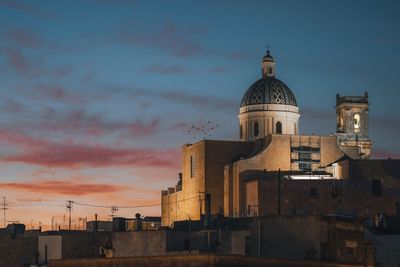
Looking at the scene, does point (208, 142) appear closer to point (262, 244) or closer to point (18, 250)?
point (18, 250)

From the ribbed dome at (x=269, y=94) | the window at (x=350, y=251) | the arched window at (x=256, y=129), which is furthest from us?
the ribbed dome at (x=269, y=94)

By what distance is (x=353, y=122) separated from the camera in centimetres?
11300

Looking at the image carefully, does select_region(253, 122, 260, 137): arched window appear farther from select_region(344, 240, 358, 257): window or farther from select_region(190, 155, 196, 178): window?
select_region(344, 240, 358, 257): window

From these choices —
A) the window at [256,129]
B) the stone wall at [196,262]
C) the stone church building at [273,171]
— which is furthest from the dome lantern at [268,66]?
the stone wall at [196,262]

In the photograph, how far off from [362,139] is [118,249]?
5375 cm

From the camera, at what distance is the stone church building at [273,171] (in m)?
86.8

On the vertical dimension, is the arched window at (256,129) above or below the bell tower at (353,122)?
below

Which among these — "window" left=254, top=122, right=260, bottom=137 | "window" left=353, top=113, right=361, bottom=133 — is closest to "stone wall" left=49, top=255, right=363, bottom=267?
"window" left=254, top=122, right=260, bottom=137

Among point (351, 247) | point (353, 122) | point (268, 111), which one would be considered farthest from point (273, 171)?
Result: point (351, 247)

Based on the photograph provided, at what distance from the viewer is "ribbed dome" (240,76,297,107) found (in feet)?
330

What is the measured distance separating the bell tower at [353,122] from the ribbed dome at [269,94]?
1001 centimetres

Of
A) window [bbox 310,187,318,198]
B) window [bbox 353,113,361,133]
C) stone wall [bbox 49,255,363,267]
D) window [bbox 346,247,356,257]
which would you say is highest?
window [bbox 353,113,361,133]

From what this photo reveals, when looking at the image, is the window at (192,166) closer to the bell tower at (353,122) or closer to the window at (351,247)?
the bell tower at (353,122)

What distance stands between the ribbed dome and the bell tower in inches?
394
